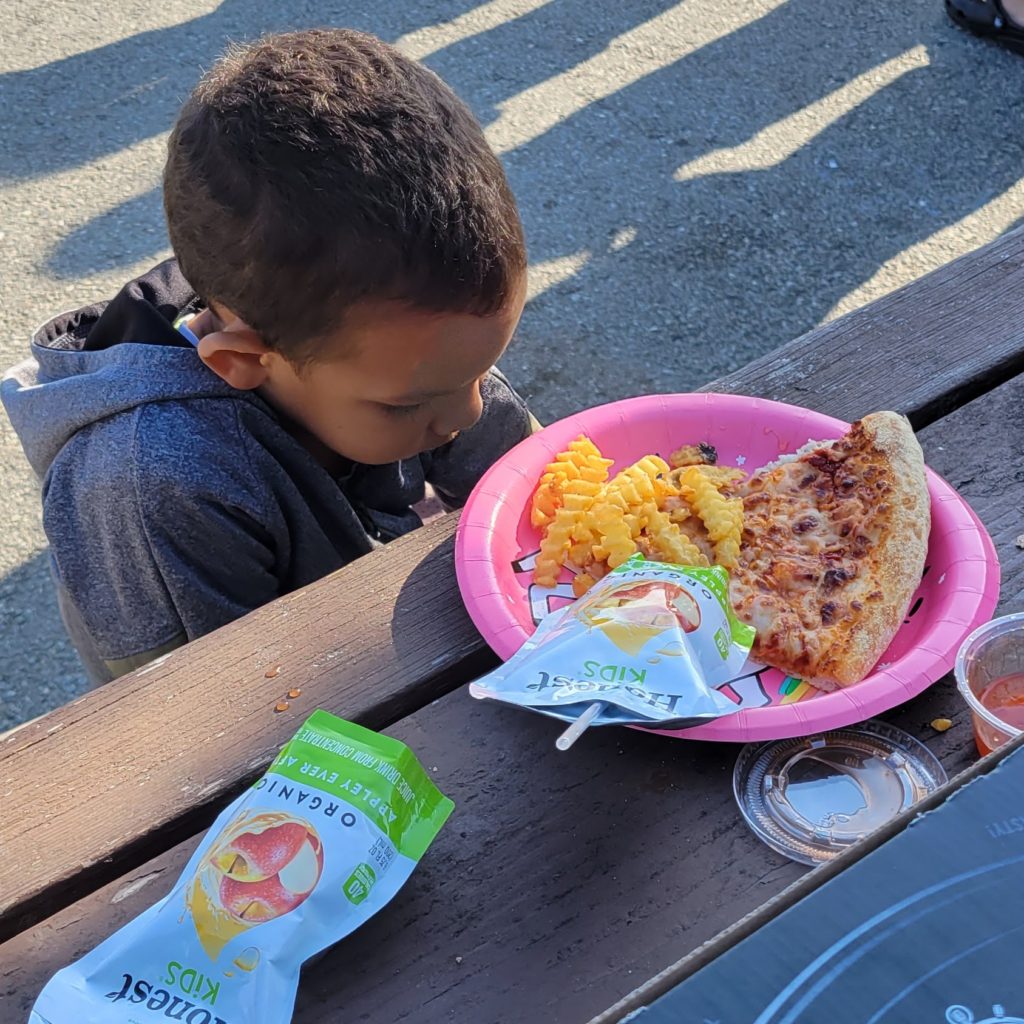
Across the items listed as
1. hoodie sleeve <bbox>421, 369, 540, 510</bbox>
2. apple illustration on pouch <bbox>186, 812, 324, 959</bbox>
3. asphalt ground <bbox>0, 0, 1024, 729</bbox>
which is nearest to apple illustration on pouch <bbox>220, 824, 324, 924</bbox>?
apple illustration on pouch <bbox>186, 812, 324, 959</bbox>

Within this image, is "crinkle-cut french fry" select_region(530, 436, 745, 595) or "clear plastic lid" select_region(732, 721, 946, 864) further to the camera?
"crinkle-cut french fry" select_region(530, 436, 745, 595)

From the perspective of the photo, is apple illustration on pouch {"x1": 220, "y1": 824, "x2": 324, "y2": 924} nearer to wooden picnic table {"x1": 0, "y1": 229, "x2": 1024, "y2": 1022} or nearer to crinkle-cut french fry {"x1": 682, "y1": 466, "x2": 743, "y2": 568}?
wooden picnic table {"x1": 0, "y1": 229, "x2": 1024, "y2": 1022}

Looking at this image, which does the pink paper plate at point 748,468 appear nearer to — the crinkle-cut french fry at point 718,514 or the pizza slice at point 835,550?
the pizza slice at point 835,550

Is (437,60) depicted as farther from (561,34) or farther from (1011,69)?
(1011,69)

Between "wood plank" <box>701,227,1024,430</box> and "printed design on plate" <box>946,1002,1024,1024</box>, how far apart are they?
1001 mm

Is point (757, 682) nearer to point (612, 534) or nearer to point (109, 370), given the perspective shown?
point (612, 534)

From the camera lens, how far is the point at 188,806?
1066 millimetres

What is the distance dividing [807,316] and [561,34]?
206cm

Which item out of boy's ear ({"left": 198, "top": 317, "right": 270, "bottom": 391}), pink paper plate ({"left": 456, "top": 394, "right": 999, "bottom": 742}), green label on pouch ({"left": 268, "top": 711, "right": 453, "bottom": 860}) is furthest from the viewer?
boy's ear ({"left": 198, "top": 317, "right": 270, "bottom": 391})

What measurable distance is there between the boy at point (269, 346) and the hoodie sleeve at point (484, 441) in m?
0.19

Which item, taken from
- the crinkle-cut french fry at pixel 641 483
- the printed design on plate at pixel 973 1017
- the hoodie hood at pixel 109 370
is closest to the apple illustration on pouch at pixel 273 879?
the printed design on plate at pixel 973 1017

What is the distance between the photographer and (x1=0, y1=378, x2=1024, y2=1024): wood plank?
0.91 metres

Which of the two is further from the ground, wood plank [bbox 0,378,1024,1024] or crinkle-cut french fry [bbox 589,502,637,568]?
crinkle-cut french fry [bbox 589,502,637,568]

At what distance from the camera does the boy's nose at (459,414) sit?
1.55m
